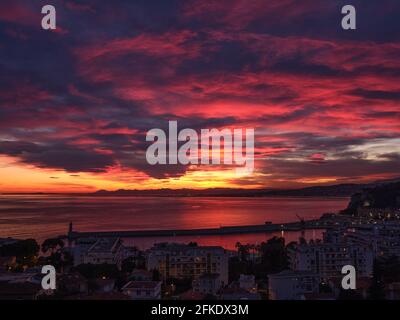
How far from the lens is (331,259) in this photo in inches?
360

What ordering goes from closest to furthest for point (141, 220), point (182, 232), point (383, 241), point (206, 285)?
point (206, 285), point (383, 241), point (182, 232), point (141, 220)

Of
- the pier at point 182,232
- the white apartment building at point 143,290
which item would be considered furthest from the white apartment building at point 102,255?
the pier at point 182,232

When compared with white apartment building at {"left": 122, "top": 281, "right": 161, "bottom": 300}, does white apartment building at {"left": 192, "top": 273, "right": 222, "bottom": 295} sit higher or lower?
lower

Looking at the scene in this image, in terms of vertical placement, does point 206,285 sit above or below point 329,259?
below

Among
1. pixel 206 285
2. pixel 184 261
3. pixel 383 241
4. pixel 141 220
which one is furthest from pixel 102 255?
pixel 141 220

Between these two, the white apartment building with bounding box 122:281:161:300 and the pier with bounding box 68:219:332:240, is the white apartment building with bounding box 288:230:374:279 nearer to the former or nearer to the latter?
the white apartment building with bounding box 122:281:161:300

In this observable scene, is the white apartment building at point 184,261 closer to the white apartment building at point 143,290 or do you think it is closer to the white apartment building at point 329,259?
the white apartment building at point 329,259

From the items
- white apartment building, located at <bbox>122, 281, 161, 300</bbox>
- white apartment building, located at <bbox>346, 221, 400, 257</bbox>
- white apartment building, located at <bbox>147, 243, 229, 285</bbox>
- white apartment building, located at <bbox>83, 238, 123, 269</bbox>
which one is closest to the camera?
white apartment building, located at <bbox>122, 281, 161, 300</bbox>

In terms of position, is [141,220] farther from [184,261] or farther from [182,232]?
[184,261]

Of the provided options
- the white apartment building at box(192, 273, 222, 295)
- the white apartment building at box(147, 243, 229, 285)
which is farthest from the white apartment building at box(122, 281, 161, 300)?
the white apartment building at box(147, 243, 229, 285)

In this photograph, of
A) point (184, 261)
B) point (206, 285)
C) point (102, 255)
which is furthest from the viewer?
point (102, 255)

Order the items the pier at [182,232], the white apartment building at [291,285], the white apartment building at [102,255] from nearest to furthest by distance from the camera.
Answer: the white apartment building at [291,285], the white apartment building at [102,255], the pier at [182,232]
